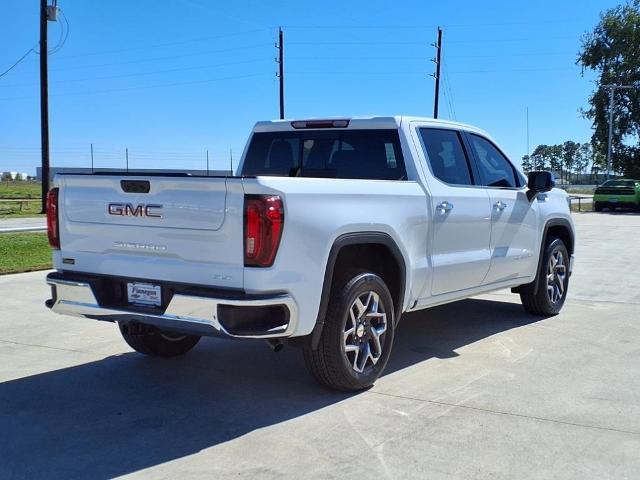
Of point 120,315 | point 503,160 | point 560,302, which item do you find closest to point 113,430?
point 120,315

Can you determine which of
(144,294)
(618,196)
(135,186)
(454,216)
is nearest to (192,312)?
(144,294)

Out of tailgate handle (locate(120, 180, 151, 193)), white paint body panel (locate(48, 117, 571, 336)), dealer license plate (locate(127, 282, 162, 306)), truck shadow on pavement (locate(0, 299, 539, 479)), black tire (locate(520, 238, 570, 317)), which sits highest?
tailgate handle (locate(120, 180, 151, 193))

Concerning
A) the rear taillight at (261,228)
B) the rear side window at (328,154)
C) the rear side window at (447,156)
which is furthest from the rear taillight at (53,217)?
the rear side window at (447,156)

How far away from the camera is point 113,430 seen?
4.21 meters

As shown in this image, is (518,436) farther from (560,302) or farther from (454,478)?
(560,302)

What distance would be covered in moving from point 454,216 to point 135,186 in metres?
2.69

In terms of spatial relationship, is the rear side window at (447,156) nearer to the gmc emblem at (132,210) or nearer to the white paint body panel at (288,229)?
the white paint body panel at (288,229)

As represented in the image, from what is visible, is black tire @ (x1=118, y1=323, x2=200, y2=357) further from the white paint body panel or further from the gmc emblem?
the gmc emblem

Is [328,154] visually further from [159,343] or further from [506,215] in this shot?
[159,343]

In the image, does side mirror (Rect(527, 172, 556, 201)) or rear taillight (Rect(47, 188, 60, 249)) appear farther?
side mirror (Rect(527, 172, 556, 201))

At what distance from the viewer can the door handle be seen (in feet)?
18.1

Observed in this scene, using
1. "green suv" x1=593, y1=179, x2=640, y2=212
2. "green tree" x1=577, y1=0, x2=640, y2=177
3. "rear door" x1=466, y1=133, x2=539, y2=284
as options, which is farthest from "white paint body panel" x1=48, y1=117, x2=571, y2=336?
"green tree" x1=577, y1=0, x2=640, y2=177

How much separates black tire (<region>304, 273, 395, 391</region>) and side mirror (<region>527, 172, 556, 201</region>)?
103 inches

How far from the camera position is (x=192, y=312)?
4113 mm
